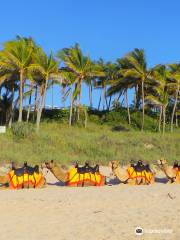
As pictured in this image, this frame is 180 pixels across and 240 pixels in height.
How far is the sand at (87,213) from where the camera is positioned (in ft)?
26.7

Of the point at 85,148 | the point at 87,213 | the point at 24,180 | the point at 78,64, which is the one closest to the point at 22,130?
the point at 85,148

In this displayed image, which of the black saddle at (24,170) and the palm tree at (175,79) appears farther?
the palm tree at (175,79)

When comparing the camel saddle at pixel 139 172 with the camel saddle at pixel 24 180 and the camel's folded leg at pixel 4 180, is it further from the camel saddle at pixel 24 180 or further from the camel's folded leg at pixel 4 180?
the camel's folded leg at pixel 4 180

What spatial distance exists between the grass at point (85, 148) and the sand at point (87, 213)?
10335 mm

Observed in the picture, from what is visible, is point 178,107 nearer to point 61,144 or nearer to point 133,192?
point 61,144

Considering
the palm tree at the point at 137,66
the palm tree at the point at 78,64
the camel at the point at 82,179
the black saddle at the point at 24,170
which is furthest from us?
the palm tree at the point at 137,66

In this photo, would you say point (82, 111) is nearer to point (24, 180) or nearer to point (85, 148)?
point (85, 148)

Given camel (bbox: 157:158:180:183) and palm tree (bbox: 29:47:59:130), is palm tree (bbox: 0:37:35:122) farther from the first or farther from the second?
camel (bbox: 157:158:180:183)

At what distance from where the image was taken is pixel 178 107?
1890 inches

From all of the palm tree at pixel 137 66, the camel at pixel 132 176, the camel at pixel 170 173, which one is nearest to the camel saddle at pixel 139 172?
the camel at pixel 132 176

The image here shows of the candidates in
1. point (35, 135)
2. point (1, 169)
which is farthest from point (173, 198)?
point (35, 135)

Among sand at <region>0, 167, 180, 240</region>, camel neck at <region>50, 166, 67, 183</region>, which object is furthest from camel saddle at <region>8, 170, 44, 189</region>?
camel neck at <region>50, 166, 67, 183</region>

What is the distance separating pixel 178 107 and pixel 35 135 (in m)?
22.0

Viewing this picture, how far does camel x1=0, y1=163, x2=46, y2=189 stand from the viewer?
Result: 1441 centimetres
